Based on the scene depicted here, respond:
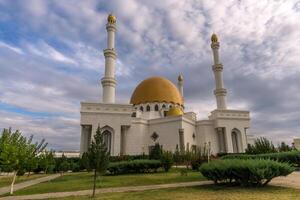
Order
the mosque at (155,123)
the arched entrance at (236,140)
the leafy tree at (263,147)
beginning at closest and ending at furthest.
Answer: the leafy tree at (263,147)
the mosque at (155,123)
the arched entrance at (236,140)

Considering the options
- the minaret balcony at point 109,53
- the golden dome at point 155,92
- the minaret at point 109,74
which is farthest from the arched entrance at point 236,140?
the minaret balcony at point 109,53

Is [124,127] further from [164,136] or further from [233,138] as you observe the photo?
[233,138]

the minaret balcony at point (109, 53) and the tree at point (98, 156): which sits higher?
the minaret balcony at point (109, 53)

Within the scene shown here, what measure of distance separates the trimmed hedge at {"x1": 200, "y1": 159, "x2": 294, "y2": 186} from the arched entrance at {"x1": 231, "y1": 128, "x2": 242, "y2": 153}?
103 feet

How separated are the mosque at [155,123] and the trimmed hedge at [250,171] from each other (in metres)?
25.4

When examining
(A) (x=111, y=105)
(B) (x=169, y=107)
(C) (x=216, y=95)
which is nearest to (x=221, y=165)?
(A) (x=111, y=105)

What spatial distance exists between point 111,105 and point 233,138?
72.9 ft

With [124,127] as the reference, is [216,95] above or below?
above

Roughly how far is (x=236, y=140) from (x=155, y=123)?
14.7 meters

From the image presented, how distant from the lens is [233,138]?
139 ft

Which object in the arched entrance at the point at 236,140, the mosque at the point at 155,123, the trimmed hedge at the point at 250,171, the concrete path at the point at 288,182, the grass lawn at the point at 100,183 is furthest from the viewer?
the arched entrance at the point at 236,140

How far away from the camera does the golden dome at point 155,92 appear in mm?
47656

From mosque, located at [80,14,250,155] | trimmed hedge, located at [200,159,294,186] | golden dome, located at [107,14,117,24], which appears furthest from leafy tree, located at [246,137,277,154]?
golden dome, located at [107,14,117,24]

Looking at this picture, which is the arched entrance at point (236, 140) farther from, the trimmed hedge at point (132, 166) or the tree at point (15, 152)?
the tree at point (15, 152)
